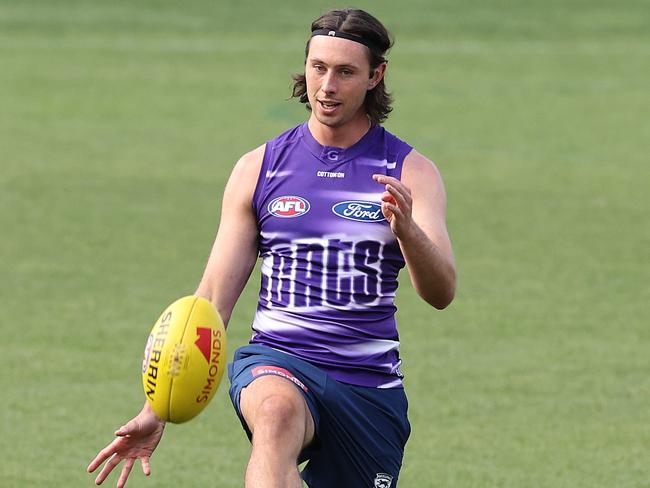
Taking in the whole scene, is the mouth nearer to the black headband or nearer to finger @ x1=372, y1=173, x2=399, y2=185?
Result: the black headband

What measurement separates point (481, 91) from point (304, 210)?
57.8 ft

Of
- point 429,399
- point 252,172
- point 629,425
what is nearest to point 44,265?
point 429,399

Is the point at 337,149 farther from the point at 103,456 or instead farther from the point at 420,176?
the point at 103,456

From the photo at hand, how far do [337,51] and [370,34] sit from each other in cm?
18

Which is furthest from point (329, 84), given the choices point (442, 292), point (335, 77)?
point (442, 292)

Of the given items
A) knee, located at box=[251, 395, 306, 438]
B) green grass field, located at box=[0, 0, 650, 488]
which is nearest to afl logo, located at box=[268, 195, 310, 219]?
knee, located at box=[251, 395, 306, 438]

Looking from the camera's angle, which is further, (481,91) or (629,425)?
(481,91)

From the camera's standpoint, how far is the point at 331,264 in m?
6.55

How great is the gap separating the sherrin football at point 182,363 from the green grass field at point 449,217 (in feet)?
8.69

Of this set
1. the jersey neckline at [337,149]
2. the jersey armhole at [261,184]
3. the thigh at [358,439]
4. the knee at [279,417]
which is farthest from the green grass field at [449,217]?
the knee at [279,417]

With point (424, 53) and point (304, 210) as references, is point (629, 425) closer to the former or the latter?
point (304, 210)

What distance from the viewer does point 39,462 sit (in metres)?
9.03

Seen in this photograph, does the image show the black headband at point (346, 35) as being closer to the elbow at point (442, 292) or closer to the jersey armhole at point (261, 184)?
the jersey armhole at point (261, 184)

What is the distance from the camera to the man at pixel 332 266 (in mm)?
6469
